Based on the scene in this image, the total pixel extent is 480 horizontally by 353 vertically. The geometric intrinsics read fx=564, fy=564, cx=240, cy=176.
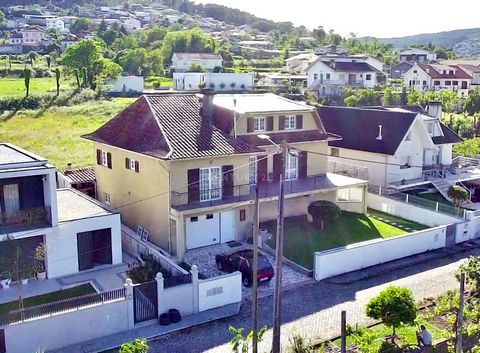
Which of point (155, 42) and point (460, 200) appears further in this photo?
point (155, 42)

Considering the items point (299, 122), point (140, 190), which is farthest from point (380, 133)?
point (140, 190)

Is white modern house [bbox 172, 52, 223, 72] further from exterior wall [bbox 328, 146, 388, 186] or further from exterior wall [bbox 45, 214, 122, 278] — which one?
exterior wall [bbox 45, 214, 122, 278]

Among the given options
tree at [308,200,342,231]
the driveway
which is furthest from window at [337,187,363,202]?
the driveway

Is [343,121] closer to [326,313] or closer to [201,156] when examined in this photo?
[201,156]

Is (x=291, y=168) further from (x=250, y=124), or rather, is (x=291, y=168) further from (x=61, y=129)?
(x=61, y=129)

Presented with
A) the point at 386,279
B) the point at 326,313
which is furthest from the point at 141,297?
the point at 386,279
